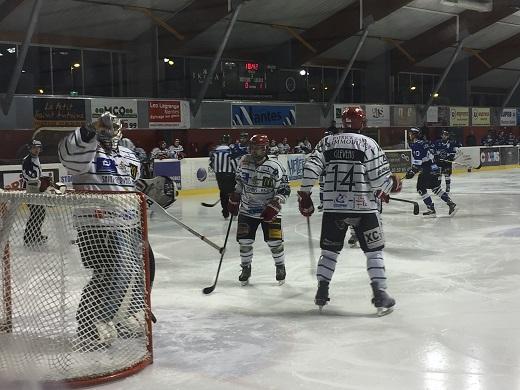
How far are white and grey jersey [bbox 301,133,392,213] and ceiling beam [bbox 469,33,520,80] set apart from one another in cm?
2248

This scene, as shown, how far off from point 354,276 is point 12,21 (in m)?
11.7

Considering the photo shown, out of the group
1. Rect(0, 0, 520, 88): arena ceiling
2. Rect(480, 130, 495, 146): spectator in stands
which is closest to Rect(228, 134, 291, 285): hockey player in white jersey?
Rect(0, 0, 520, 88): arena ceiling

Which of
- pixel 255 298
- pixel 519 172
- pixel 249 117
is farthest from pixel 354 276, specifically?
pixel 519 172

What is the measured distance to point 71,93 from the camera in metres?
15.9

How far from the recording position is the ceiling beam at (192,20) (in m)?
16.1

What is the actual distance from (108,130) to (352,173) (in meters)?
1.55

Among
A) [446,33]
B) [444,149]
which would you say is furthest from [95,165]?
[446,33]

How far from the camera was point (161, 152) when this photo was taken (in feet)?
50.1

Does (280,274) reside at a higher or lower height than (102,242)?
lower

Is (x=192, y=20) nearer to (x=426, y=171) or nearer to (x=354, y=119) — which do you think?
(x=426, y=171)

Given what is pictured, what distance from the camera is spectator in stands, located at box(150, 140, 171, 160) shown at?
14.5m

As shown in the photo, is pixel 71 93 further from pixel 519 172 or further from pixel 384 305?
pixel 384 305

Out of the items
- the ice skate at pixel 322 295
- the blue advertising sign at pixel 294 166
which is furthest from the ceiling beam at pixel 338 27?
the ice skate at pixel 322 295

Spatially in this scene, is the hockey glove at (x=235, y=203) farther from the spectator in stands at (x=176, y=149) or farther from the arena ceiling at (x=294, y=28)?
the arena ceiling at (x=294, y=28)
